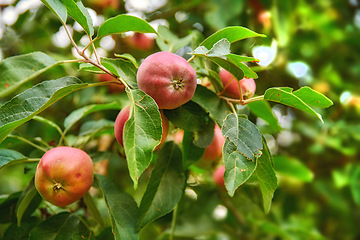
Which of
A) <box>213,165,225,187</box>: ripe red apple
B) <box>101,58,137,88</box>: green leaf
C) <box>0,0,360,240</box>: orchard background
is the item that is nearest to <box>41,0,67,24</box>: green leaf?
<box>0,0,360,240</box>: orchard background

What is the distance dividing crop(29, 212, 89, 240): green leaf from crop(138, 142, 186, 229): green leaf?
0.58 feet

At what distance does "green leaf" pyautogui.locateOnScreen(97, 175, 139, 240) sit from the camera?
748 mm

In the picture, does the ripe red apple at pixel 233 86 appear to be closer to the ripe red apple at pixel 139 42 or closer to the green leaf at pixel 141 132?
the green leaf at pixel 141 132

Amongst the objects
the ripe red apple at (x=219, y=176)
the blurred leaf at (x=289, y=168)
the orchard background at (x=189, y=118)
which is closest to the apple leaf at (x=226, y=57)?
the orchard background at (x=189, y=118)

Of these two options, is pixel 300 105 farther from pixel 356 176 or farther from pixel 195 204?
pixel 356 176

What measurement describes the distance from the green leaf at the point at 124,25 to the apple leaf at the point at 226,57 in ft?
0.40

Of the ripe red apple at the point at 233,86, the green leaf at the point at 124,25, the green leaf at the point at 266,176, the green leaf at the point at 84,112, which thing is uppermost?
the green leaf at the point at 124,25

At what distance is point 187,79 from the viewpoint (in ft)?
2.32

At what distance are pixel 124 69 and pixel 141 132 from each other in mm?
185

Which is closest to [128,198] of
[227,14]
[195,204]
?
[195,204]

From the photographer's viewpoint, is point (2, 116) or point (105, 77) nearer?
point (2, 116)

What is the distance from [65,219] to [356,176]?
146 cm

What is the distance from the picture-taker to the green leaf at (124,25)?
709 millimetres

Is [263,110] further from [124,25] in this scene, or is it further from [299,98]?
[124,25]
